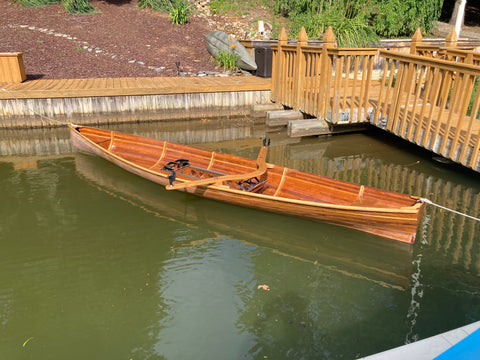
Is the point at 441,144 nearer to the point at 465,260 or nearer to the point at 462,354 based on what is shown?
the point at 465,260

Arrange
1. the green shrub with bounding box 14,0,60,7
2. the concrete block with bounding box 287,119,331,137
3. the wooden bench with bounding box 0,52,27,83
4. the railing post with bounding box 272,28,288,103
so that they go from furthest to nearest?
1. the green shrub with bounding box 14,0,60,7
2. the railing post with bounding box 272,28,288,103
3. the wooden bench with bounding box 0,52,27,83
4. the concrete block with bounding box 287,119,331,137

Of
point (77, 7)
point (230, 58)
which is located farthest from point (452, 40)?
point (77, 7)

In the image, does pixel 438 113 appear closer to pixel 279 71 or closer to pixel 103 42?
pixel 279 71

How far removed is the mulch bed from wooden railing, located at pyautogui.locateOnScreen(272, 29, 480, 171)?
4.04 m

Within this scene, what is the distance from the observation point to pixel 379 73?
11.9 metres

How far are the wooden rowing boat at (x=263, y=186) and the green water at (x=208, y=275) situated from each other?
0.29 metres

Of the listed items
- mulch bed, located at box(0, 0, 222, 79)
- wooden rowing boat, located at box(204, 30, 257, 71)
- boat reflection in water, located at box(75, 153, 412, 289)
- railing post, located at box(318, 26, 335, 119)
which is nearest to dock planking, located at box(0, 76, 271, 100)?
wooden rowing boat, located at box(204, 30, 257, 71)

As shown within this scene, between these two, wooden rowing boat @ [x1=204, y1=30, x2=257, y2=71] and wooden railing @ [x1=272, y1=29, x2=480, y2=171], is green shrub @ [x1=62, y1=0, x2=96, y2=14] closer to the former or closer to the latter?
wooden rowing boat @ [x1=204, y1=30, x2=257, y2=71]

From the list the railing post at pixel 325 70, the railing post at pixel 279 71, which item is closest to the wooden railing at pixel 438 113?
the railing post at pixel 325 70

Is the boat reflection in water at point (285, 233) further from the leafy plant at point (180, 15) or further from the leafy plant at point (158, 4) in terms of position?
the leafy plant at point (158, 4)

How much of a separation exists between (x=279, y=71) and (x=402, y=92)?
377cm

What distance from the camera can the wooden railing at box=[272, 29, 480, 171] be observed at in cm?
620

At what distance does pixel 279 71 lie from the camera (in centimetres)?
1019

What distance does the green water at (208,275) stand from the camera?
Result: 3.66 m
